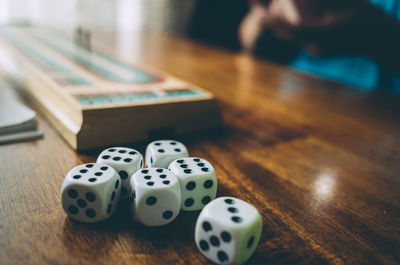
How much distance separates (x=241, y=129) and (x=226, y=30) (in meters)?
2.35

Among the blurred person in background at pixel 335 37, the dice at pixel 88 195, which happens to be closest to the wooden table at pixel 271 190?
the dice at pixel 88 195

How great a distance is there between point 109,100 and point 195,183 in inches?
15.0

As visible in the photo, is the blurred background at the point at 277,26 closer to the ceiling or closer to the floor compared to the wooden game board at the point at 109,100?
closer to the ceiling

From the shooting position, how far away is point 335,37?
64.0 inches

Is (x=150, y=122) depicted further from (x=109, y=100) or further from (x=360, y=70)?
(x=360, y=70)

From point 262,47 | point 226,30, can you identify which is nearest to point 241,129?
point 262,47

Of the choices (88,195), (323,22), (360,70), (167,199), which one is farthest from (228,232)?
(360,70)

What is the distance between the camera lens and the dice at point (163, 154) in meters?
0.65

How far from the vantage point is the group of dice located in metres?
0.45

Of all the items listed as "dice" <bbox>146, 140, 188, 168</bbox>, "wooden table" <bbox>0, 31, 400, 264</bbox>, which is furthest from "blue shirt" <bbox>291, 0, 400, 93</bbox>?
"dice" <bbox>146, 140, 188, 168</bbox>

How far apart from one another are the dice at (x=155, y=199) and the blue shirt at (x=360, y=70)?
1.42m

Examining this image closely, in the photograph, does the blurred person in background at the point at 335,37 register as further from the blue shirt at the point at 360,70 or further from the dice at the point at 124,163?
the dice at the point at 124,163

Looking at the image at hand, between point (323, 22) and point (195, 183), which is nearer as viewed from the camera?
point (195, 183)

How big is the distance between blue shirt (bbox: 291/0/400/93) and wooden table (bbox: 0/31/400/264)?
0.50m
